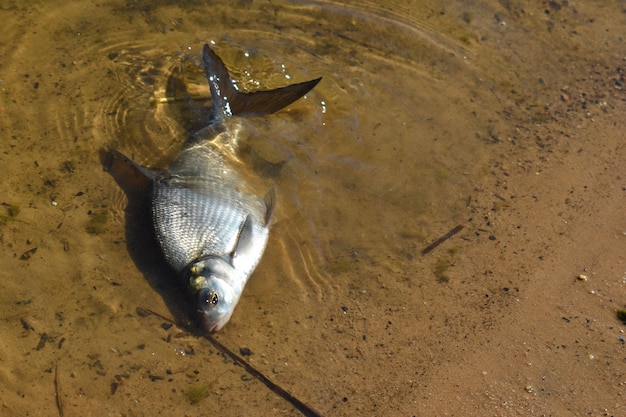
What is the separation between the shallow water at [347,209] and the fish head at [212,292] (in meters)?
0.14

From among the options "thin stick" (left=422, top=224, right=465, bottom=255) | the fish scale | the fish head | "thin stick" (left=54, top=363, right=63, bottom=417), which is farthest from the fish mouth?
Answer: "thin stick" (left=422, top=224, right=465, bottom=255)

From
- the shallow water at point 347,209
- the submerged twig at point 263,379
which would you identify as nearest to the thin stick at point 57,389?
the shallow water at point 347,209

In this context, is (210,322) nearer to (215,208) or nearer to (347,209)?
(215,208)

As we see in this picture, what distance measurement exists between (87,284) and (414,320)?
226cm

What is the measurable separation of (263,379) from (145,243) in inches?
52.6

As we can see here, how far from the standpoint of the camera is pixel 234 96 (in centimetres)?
487

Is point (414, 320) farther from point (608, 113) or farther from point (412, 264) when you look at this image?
point (608, 113)

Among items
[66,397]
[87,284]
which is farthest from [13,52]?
[66,397]

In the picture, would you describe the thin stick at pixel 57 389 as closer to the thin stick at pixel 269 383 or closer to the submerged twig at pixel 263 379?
the submerged twig at pixel 263 379

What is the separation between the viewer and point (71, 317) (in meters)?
4.05

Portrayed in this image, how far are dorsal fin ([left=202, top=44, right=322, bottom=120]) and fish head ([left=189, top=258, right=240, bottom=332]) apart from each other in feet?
4.39

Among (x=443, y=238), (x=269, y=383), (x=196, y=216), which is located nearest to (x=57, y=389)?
(x=269, y=383)

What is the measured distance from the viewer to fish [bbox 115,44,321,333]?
4.13 m

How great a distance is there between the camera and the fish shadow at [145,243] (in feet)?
13.7
